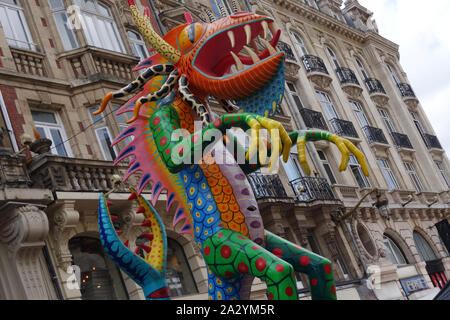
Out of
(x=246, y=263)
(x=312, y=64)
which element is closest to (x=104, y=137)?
(x=246, y=263)

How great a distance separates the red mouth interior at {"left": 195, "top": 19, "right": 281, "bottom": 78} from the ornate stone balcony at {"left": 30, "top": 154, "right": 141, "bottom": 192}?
536cm

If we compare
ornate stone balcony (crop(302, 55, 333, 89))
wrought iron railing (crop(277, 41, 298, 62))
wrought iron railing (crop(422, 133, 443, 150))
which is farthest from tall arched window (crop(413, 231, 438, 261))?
wrought iron railing (crop(277, 41, 298, 62))

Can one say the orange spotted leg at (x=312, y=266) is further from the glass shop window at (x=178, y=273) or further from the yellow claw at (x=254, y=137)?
the glass shop window at (x=178, y=273)

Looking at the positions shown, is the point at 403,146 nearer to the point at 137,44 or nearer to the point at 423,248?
Answer: the point at 423,248

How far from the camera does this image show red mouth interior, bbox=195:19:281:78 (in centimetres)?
517

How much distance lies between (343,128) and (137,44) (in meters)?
10.4

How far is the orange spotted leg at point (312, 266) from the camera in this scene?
4.84 m

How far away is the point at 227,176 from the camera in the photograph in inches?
197

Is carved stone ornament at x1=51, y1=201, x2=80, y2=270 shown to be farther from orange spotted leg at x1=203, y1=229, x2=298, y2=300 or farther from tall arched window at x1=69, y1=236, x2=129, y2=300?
orange spotted leg at x1=203, y1=229, x2=298, y2=300

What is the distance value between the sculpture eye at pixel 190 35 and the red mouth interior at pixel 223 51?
21 centimetres

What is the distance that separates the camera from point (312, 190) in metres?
18.2

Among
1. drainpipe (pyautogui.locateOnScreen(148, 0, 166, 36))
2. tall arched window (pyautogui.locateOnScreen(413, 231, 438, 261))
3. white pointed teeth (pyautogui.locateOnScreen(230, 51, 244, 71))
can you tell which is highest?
drainpipe (pyautogui.locateOnScreen(148, 0, 166, 36))

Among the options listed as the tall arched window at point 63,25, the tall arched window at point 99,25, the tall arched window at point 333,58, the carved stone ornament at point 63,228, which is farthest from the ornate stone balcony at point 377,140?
the carved stone ornament at point 63,228
